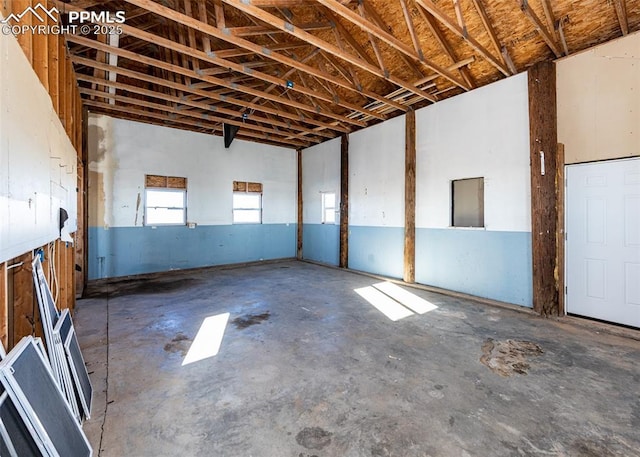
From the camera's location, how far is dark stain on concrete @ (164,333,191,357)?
2.81m

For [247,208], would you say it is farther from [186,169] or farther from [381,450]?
[381,450]

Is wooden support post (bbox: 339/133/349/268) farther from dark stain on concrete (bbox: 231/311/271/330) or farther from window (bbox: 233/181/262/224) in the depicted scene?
dark stain on concrete (bbox: 231/311/271/330)

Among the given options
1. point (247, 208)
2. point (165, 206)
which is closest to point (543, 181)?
point (247, 208)

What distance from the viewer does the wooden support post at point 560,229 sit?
12.2 ft

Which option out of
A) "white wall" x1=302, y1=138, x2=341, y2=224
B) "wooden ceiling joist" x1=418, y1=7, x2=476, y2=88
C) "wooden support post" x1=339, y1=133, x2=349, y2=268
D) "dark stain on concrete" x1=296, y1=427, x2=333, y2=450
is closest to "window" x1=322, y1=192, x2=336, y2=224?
"white wall" x1=302, y1=138, x2=341, y2=224

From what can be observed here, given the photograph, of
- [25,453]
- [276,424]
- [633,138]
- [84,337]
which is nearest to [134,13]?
[84,337]

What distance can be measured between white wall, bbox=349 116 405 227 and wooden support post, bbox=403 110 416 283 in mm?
169

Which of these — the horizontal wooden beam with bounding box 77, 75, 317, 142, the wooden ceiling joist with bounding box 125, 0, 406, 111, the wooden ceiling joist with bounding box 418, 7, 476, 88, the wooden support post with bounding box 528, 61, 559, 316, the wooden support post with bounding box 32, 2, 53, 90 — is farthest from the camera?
the horizontal wooden beam with bounding box 77, 75, 317, 142

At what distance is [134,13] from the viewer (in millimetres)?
3566

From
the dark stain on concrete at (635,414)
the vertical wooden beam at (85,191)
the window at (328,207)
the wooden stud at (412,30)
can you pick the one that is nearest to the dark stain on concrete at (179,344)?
the vertical wooden beam at (85,191)

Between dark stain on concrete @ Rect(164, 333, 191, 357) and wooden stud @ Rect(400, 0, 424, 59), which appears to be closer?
dark stain on concrete @ Rect(164, 333, 191, 357)

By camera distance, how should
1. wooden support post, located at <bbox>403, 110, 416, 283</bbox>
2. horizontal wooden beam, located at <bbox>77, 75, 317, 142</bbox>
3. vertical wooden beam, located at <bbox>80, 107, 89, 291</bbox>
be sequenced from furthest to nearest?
wooden support post, located at <bbox>403, 110, 416, 283</bbox>
vertical wooden beam, located at <bbox>80, 107, 89, 291</bbox>
horizontal wooden beam, located at <bbox>77, 75, 317, 142</bbox>

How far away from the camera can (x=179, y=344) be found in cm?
294

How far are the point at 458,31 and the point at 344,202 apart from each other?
14.4ft
